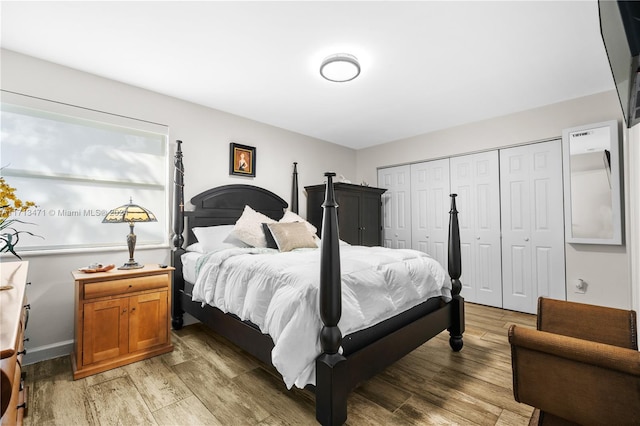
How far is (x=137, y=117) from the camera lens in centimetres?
288

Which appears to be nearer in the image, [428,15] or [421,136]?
[428,15]

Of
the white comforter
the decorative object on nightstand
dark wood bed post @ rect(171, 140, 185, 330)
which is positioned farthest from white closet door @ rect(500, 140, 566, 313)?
the decorative object on nightstand

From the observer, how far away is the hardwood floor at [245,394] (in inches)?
64.5

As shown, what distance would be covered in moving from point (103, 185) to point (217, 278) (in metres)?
1.50

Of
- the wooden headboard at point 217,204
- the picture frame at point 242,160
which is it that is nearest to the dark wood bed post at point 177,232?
the wooden headboard at point 217,204

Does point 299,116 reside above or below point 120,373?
above

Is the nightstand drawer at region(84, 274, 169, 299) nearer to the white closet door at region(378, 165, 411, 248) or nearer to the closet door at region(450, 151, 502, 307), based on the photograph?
the white closet door at region(378, 165, 411, 248)

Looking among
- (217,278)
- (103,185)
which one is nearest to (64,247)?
(103,185)

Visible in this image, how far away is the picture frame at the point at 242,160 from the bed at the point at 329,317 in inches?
8.5

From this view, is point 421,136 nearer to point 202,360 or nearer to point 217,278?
point 217,278

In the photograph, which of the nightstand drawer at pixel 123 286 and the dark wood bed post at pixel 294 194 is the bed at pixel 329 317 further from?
the dark wood bed post at pixel 294 194

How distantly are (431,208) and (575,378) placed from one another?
140 inches

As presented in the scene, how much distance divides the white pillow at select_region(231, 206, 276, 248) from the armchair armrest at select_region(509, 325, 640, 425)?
2.46 metres

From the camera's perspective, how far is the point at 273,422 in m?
1.60
